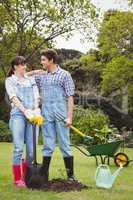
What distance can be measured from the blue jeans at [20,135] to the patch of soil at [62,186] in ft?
1.66

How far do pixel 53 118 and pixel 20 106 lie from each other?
1.39ft

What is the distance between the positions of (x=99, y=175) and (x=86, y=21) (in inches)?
754

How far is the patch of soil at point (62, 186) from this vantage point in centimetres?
633

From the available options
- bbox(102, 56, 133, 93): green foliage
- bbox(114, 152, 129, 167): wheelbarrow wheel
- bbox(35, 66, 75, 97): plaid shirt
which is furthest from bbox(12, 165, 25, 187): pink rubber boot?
bbox(102, 56, 133, 93): green foliage

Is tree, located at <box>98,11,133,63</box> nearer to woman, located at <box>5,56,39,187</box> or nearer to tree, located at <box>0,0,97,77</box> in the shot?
tree, located at <box>0,0,97,77</box>

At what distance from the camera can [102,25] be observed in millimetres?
23625

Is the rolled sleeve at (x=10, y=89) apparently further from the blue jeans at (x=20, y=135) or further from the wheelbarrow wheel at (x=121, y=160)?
the wheelbarrow wheel at (x=121, y=160)

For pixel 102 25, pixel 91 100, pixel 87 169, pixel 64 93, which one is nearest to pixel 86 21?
pixel 102 25

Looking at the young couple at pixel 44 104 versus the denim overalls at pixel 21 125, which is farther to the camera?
the denim overalls at pixel 21 125

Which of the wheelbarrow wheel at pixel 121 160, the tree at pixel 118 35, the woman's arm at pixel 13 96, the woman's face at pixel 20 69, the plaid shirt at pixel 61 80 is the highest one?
the tree at pixel 118 35

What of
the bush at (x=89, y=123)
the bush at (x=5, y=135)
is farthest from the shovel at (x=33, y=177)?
the bush at (x=5, y=135)

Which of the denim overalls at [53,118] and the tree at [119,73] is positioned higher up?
the tree at [119,73]

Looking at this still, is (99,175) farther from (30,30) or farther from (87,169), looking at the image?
(30,30)

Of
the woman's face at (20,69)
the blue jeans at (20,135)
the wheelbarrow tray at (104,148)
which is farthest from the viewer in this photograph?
the wheelbarrow tray at (104,148)
